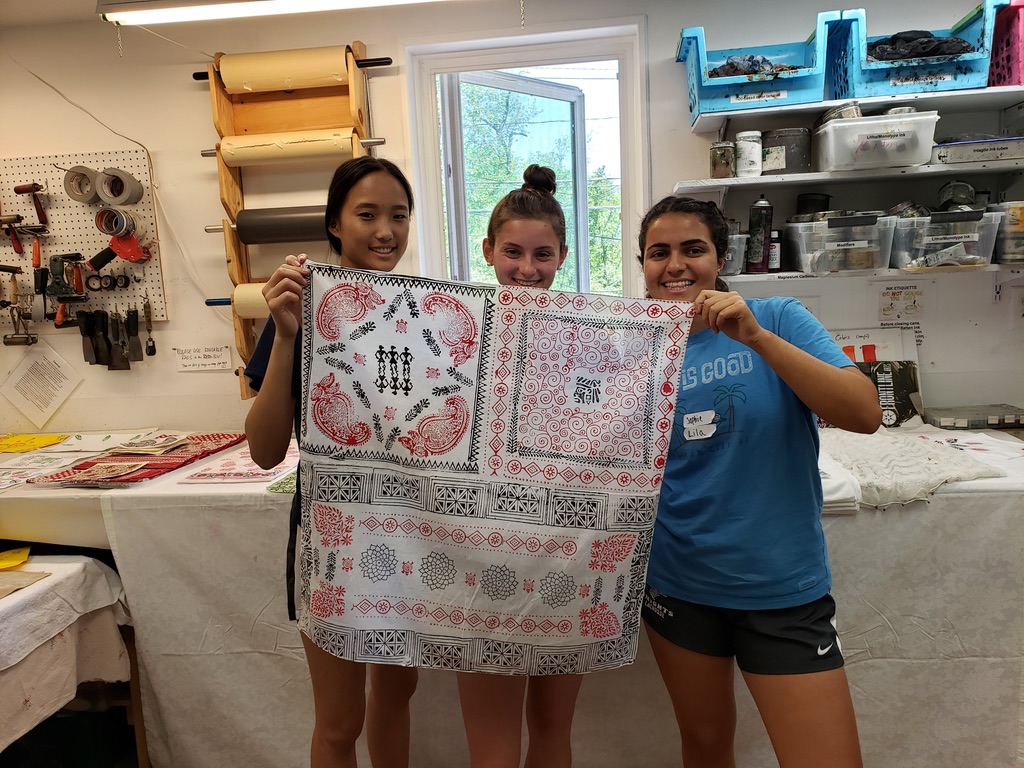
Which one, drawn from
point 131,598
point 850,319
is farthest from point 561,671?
point 850,319

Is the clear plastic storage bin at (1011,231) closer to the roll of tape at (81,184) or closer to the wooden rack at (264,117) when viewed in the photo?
the wooden rack at (264,117)

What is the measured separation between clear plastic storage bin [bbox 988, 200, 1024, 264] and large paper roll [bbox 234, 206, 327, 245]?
238 centimetres

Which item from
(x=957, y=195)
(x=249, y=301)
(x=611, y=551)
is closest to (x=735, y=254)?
(x=957, y=195)

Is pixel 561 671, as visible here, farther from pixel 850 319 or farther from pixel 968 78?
pixel 968 78

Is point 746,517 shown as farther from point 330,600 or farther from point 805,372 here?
point 330,600

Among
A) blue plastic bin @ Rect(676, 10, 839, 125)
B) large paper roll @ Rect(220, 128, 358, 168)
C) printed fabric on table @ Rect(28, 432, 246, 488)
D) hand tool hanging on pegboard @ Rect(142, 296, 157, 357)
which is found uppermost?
blue plastic bin @ Rect(676, 10, 839, 125)

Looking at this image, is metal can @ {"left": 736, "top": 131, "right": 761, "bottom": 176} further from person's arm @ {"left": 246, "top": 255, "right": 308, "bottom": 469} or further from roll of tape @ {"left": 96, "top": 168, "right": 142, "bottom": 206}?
roll of tape @ {"left": 96, "top": 168, "right": 142, "bottom": 206}

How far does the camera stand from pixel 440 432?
116 centimetres

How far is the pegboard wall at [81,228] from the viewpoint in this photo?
8.34ft

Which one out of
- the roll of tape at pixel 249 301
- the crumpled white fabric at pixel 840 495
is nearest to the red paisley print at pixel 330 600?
the crumpled white fabric at pixel 840 495

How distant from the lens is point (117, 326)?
99.9 inches

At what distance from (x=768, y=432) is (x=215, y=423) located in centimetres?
236

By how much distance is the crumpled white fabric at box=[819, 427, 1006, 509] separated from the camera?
5.46 ft

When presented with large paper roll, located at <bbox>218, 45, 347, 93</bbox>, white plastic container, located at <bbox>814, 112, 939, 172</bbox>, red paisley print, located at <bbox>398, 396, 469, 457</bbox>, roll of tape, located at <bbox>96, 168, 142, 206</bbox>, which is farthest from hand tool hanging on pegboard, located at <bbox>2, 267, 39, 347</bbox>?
white plastic container, located at <bbox>814, 112, 939, 172</bbox>
